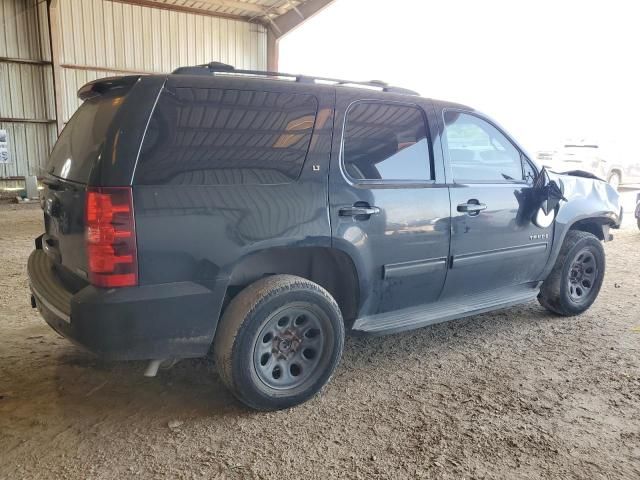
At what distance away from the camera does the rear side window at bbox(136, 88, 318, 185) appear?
8.08 feet

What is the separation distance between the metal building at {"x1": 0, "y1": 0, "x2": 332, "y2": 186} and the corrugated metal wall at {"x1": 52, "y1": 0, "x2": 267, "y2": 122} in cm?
3

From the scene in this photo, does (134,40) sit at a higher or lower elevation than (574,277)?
higher

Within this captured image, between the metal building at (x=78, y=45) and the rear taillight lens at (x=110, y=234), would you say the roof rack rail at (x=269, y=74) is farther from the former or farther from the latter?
the metal building at (x=78, y=45)

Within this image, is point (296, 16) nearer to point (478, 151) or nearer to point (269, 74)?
point (478, 151)

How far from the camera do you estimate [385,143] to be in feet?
10.6

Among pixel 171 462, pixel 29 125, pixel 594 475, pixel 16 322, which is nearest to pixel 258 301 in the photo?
pixel 171 462

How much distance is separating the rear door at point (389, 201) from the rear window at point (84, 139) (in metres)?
1.22

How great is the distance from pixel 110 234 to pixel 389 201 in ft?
5.31

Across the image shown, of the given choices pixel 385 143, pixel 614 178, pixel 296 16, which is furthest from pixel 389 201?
pixel 614 178

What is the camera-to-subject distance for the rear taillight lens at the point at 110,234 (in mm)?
2324

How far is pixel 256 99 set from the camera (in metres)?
2.75

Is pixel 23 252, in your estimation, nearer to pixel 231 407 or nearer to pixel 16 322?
pixel 16 322

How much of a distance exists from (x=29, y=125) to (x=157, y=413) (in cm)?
1337

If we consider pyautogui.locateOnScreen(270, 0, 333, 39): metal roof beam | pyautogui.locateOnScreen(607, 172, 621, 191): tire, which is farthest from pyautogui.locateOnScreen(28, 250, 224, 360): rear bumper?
pyautogui.locateOnScreen(607, 172, 621, 191): tire
